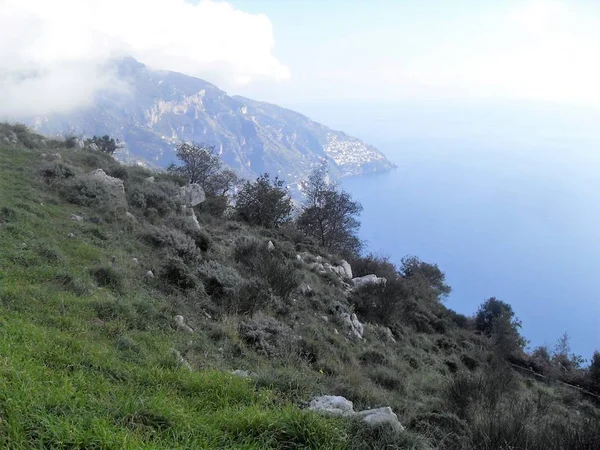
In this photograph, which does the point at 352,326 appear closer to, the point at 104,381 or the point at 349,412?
the point at 349,412

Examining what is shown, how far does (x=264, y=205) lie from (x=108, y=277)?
22.8 m

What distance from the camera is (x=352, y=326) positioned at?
50.1 feet

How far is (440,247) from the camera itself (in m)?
130

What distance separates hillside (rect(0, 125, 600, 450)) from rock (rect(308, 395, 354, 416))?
0.16 metres

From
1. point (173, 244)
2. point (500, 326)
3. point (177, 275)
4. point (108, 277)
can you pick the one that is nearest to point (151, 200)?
point (173, 244)

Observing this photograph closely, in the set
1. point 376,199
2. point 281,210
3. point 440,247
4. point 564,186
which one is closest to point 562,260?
point 440,247

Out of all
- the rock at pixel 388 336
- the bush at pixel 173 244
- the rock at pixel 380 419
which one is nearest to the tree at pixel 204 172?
the rock at pixel 388 336

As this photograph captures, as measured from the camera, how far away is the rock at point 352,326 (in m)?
14.8

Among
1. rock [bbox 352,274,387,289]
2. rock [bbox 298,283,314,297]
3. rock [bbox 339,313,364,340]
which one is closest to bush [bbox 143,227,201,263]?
rock [bbox 298,283,314,297]

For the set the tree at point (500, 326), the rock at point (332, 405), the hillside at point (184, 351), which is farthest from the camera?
the tree at point (500, 326)

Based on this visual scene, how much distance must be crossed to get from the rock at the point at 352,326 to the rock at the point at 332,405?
9554mm

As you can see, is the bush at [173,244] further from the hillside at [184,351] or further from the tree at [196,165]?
the tree at [196,165]

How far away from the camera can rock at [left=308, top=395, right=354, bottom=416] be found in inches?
181

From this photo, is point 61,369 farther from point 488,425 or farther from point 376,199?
point 376,199
